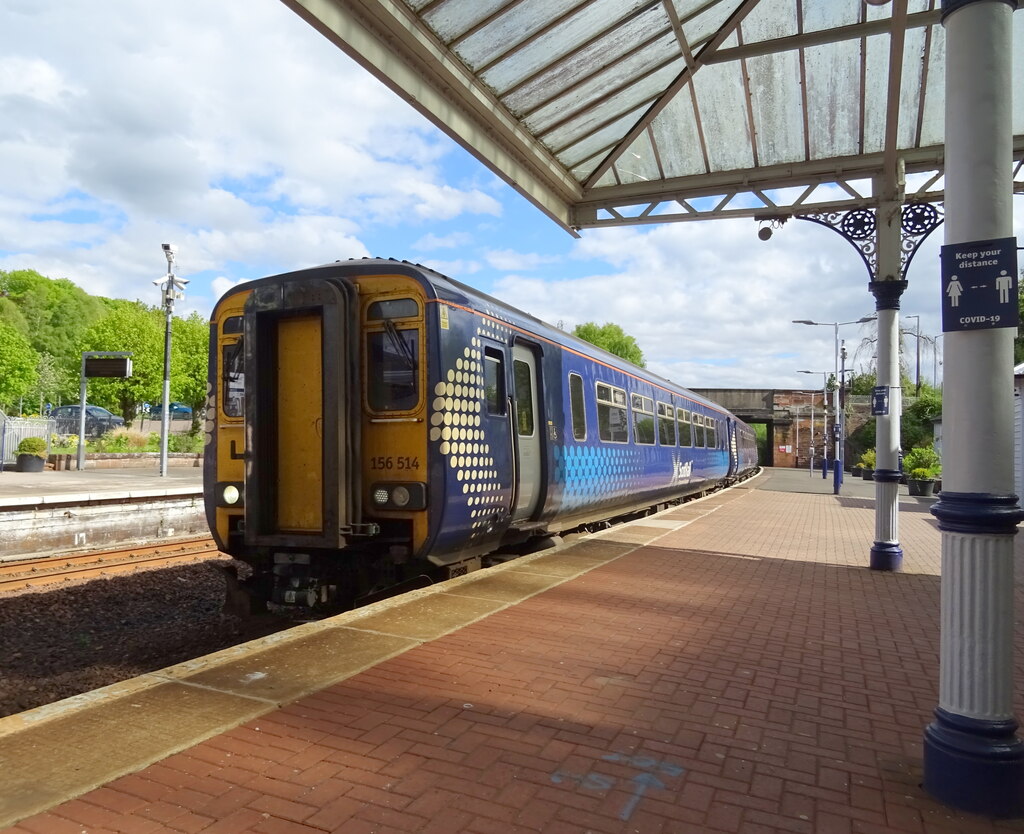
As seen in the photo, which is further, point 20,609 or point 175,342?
point 175,342

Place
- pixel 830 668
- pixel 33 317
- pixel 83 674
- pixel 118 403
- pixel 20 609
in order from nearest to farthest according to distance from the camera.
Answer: pixel 830 668, pixel 83 674, pixel 20 609, pixel 118 403, pixel 33 317

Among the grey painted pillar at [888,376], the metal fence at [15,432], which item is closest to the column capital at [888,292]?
the grey painted pillar at [888,376]

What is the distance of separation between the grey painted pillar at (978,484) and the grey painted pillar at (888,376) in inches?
248

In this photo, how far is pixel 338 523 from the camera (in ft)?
20.0

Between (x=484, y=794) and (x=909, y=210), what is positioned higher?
(x=909, y=210)

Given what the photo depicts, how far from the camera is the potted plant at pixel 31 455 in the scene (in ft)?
76.3

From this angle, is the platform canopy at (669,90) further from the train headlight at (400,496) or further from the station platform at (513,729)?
the station platform at (513,729)

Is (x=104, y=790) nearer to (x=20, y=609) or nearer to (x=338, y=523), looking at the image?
(x=338, y=523)

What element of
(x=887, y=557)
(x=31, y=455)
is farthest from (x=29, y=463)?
(x=887, y=557)

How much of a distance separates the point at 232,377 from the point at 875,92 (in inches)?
331

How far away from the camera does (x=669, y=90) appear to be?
972cm

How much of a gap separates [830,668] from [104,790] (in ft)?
14.4

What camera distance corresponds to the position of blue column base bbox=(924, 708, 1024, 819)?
3086mm

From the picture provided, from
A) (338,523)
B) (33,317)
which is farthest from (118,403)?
(338,523)
